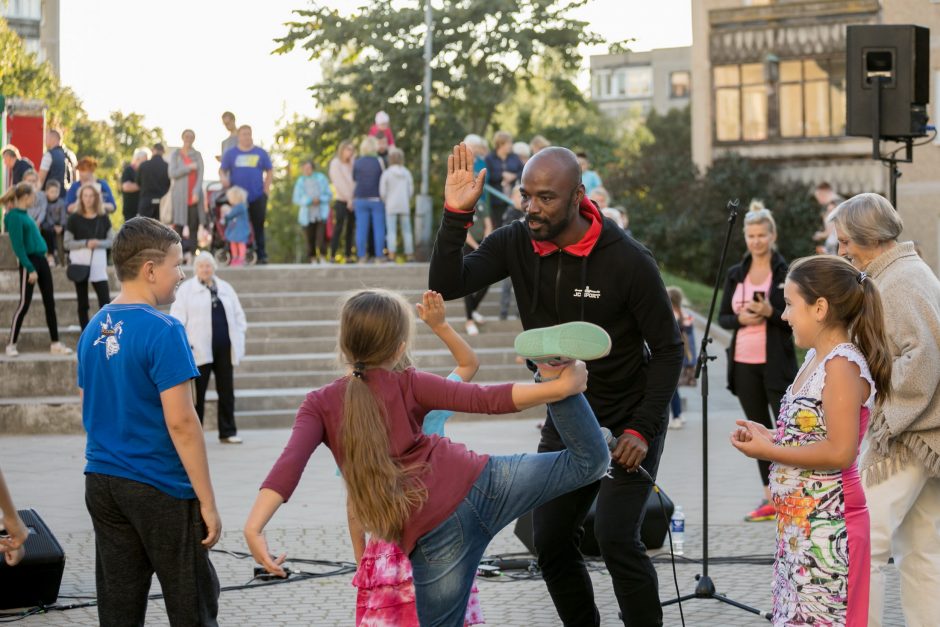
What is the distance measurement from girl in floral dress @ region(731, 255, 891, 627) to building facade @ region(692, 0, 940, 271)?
3532 cm

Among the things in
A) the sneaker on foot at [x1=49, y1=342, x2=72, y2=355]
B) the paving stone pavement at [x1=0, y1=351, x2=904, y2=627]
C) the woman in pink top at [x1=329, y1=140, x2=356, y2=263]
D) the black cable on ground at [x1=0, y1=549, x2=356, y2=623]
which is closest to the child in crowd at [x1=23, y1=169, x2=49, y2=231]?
the sneaker on foot at [x1=49, y1=342, x2=72, y2=355]

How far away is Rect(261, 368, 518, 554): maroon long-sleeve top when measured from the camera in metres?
4.29

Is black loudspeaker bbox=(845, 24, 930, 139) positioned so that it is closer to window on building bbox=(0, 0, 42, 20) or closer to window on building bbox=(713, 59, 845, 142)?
window on building bbox=(713, 59, 845, 142)

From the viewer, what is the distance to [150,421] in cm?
483

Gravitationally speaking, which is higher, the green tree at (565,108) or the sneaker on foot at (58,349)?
the green tree at (565,108)

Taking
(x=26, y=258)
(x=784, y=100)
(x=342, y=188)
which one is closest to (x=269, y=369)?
(x=26, y=258)

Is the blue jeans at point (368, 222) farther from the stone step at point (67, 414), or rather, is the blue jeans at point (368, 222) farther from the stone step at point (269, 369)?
the stone step at point (67, 414)

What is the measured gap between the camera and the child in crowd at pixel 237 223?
20.5m

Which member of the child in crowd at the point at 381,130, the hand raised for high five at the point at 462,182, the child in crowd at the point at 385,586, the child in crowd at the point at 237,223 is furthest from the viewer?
the child in crowd at the point at 381,130

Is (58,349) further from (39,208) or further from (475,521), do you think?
(475,521)

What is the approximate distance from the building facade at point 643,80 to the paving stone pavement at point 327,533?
89885 millimetres

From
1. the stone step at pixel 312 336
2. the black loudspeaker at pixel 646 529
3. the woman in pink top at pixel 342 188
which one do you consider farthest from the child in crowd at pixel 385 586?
the woman in pink top at pixel 342 188

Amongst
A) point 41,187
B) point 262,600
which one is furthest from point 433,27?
point 262,600

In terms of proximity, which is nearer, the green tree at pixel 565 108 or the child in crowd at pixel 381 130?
the child in crowd at pixel 381 130
